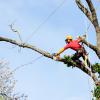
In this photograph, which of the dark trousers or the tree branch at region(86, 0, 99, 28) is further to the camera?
the tree branch at region(86, 0, 99, 28)

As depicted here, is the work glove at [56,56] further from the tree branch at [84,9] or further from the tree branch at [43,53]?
the tree branch at [84,9]

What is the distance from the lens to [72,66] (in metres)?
15.2

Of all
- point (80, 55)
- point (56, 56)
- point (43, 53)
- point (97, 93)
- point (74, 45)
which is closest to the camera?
point (97, 93)

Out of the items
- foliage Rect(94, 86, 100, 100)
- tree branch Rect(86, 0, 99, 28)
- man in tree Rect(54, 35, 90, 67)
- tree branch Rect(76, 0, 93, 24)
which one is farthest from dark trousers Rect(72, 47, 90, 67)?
tree branch Rect(76, 0, 93, 24)

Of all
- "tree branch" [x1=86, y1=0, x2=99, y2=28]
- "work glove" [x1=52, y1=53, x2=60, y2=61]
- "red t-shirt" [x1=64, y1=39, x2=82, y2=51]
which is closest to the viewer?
"red t-shirt" [x1=64, y1=39, x2=82, y2=51]

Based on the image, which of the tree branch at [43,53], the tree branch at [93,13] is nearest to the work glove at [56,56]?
the tree branch at [43,53]

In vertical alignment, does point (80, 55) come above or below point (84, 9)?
below

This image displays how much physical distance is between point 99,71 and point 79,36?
4.33ft

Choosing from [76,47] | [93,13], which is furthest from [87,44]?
[93,13]

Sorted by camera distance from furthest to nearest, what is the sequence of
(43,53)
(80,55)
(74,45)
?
1. (43,53)
2. (80,55)
3. (74,45)

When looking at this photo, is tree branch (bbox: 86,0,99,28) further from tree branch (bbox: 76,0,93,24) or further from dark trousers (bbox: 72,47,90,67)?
dark trousers (bbox: 72,47,90,67)

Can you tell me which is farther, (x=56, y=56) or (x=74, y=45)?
(x=56, y=56)

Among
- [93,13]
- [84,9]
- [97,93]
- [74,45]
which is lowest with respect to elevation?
[97,93]

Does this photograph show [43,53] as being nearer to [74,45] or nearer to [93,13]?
[74,45]
